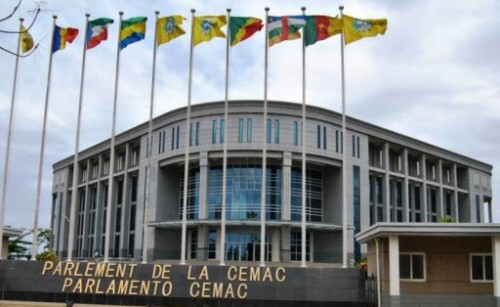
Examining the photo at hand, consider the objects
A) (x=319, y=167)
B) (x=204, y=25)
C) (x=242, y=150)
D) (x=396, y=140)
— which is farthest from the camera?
(x=396, y=140)

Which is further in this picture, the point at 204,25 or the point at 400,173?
the point at 400,173

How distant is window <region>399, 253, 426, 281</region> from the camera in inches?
978

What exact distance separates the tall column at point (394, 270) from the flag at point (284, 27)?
34.2 feet

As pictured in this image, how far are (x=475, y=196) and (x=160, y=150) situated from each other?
4964 centimetres

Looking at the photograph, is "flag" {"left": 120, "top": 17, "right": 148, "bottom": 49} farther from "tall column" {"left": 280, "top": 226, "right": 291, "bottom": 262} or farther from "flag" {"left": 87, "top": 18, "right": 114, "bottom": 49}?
"tall column" {"left": 280, "top": 226, "right": 291, "bottom": 262}

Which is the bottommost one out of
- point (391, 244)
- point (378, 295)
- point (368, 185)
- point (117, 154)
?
point (378, 295)

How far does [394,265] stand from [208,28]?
13936 mm

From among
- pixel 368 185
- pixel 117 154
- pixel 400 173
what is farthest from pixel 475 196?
pixel 117 154

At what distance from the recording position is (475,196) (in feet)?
285

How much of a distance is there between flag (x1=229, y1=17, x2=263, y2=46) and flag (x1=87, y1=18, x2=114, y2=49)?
652cm

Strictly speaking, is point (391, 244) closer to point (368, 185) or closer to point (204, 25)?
point (204, 25)

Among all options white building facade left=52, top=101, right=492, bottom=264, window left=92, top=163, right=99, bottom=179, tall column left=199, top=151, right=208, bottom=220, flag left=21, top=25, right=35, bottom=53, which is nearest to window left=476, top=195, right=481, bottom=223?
white building facade left=52, top=101, right=492, bottom=264

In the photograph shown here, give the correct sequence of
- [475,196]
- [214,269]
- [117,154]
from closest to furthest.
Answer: [214,269] → [117,154] → [475,196]

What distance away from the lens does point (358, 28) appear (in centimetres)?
2694
